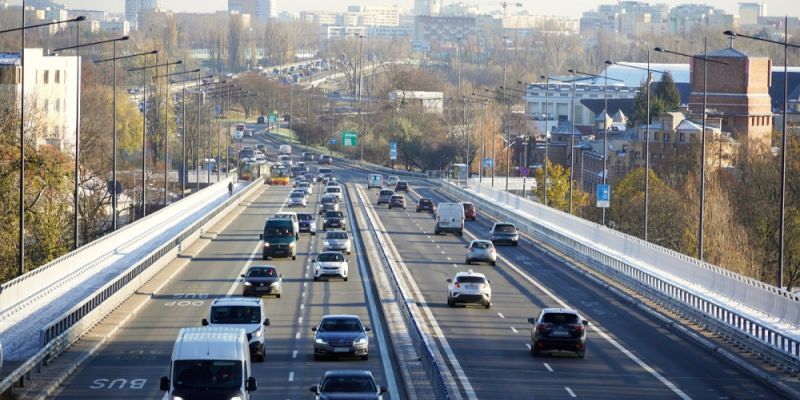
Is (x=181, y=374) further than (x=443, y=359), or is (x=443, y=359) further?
(x=443, y=359)

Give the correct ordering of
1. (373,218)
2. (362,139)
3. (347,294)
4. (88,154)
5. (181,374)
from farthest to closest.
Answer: (362,139) → (88,154) → (373,218) → (347,294) → (181,374)

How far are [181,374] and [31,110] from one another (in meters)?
58.7

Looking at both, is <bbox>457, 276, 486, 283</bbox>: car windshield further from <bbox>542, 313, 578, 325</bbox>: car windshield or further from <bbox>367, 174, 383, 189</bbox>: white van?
<bbox>367, 174, 383, 189</bbox>: white van

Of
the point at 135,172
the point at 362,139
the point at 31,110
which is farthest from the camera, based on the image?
the point at 362,139

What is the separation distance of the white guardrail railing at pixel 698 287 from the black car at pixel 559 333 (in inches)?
172

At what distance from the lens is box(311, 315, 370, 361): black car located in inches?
1292

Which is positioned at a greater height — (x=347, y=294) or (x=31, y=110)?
(x=31, y=110)

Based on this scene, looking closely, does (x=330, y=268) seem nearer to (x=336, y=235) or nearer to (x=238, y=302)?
(x=336, y=235)

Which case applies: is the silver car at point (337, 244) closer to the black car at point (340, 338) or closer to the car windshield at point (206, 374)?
the black car at point (340, 338)

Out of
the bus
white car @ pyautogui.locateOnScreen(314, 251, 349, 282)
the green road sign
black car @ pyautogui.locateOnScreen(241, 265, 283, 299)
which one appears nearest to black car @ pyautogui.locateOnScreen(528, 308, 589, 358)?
black car @ pyautogui.locateOnScreen(241, 265, 283, 299)

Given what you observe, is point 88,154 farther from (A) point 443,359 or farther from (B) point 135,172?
(A) point 443,359

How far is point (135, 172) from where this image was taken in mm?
109188

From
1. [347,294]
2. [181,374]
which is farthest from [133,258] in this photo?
[181,374]

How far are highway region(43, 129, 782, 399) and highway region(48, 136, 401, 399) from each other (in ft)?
0.11
